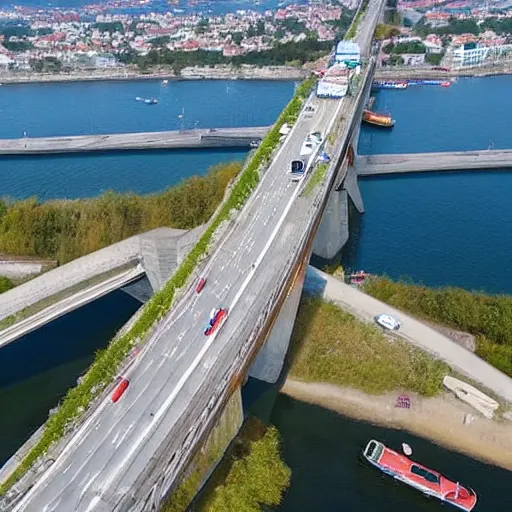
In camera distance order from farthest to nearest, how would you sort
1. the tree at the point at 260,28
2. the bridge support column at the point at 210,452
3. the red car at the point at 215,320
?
1. the tree at the point at 260,28
2. the red car at the point at 215,320
3. the bridge support column at the point at 210,452

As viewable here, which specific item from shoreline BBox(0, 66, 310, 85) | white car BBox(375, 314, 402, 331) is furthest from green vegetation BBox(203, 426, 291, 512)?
shoreline BBox(0, 66, 310, 85)

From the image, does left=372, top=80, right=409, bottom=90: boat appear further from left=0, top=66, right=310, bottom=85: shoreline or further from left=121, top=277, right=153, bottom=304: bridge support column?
left=121, top=277, right=153, bottom=304: bridge support column

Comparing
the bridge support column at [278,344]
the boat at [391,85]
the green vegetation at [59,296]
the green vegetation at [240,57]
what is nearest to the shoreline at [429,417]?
the bridge support column at [278,344]

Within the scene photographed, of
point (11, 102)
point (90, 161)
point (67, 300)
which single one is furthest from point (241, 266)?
point (11, 102)

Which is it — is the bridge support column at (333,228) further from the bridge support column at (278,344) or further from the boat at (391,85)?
the boat at (391,85)

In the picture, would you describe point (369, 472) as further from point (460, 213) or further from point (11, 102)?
point (11, 102)
